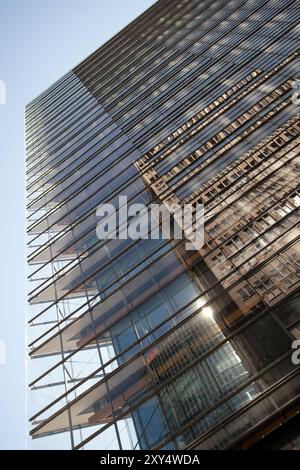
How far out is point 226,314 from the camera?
959 cm

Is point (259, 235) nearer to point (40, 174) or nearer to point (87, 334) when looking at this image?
point (87, 334)

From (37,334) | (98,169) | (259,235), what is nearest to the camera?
(259,235)

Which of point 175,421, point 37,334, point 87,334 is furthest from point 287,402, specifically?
point 37,334

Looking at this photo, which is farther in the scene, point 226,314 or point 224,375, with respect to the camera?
point 226,314

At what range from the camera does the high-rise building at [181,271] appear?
8.55 m

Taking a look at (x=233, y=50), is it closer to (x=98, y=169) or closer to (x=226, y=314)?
(x=98, y=169)

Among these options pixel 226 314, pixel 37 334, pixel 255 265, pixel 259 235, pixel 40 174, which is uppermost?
pixel 40 174

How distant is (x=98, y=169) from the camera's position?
67.1 ft

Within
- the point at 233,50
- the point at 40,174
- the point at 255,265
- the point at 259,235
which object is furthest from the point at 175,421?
the point at 233,50

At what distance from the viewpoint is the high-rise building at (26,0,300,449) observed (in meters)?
8.55

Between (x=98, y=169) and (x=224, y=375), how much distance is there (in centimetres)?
1450

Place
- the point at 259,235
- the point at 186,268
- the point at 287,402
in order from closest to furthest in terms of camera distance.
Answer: the point at 287,402, the point at 259,235, the point at 186,268

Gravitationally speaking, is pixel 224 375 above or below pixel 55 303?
below

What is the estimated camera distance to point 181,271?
Answer: 11812mm
